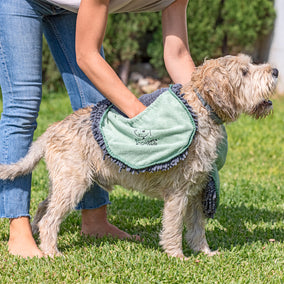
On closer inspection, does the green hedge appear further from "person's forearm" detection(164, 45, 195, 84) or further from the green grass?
"person's forearm" detection(164, 45, 195, 84)

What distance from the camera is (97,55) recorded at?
329cm

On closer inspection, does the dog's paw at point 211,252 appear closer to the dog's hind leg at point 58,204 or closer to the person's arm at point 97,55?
the dog's hind leg at point 58,204

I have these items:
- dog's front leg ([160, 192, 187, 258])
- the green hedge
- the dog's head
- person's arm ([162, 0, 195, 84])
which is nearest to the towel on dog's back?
the dog's head

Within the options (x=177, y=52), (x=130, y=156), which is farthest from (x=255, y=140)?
(x=130, y=156)

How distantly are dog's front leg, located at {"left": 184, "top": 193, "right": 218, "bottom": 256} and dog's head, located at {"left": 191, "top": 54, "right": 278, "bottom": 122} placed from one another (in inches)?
29.8

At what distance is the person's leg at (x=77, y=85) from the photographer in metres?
3.86

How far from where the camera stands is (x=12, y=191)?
3719 millimetres

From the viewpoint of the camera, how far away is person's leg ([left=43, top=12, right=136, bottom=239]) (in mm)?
3855

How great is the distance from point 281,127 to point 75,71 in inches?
198

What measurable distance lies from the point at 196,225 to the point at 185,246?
0.27 meters

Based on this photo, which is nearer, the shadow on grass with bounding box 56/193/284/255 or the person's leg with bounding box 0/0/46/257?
the person's leg with bounding box 0/0/46/257

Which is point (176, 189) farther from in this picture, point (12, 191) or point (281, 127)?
point (281, 127)

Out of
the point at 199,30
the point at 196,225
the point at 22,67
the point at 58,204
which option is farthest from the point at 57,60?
the point at 199,30

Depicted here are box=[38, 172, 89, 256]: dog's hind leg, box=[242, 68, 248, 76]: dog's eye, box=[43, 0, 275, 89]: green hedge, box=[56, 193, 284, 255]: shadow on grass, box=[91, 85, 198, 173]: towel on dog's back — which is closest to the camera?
box=[91, 85, 198, 173]: towel on dog's back
